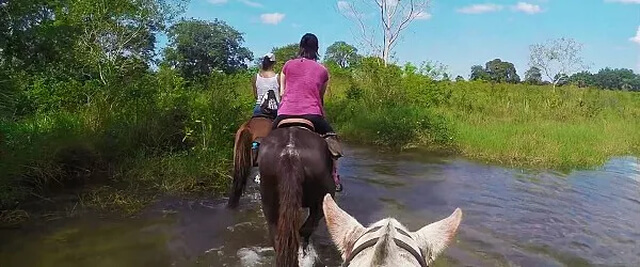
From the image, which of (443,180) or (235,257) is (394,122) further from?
(235,257)

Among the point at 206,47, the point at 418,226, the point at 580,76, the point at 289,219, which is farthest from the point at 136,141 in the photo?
the point at 580,76

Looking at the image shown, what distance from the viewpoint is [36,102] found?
988 centimetres

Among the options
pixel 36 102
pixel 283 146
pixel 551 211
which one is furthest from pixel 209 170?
pixel 551 211

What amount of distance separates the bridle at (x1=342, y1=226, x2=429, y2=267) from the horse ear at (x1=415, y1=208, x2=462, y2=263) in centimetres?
10

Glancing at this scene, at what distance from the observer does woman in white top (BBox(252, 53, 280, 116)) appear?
6.29 metres

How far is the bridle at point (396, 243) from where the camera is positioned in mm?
1469

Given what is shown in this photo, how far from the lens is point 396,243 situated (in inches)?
57.6

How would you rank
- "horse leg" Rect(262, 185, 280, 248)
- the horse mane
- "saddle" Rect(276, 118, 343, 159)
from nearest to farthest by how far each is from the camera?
the horse mane
"horse leg" Rect(262, 185, 280, 248)
"saddle" Rect(276, 118, 343, 159)

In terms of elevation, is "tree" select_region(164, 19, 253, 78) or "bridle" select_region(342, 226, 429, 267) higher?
"tree" select_region(164, 19, 253, 78)

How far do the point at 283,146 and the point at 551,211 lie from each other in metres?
5.23

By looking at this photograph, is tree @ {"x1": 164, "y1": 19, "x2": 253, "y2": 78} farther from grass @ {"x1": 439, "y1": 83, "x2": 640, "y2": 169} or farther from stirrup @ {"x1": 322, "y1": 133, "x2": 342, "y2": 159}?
stirrup @ {"x1": 322, "y1": 133, "x2": 342, "y2": 159}

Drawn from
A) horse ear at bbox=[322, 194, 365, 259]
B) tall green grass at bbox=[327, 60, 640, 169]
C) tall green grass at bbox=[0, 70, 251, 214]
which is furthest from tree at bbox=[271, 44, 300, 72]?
horse ear at bbox=[322, 194, 365, 259]

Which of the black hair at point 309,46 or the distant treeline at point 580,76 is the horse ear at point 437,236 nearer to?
the black hair at point 309,46

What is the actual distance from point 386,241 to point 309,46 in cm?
371
